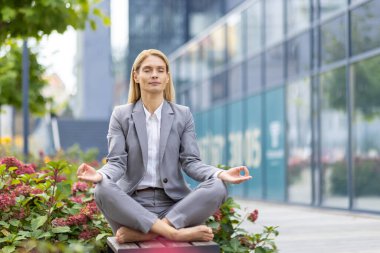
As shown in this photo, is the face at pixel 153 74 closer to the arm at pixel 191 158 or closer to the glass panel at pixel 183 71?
the arm at pixel 191 158

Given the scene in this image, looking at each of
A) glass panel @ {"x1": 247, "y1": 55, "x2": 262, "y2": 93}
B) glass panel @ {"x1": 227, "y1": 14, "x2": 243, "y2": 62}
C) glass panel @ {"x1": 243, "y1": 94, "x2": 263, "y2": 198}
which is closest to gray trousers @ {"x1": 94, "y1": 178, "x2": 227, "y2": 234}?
glass panel @ {"x1": 243, "y1": 94, "x2": 263, "y2": 198}

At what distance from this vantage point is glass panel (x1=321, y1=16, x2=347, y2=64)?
13898 millimetres

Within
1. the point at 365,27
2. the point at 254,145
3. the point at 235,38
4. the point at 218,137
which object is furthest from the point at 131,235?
the point at 218,137

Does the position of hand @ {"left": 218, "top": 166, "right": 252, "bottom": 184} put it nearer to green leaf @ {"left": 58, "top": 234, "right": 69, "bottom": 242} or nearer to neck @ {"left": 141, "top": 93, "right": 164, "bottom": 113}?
neck @ {"left": 141, "top": 93, "right": 164, "bottom": 113}

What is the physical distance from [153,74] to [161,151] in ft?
1.59

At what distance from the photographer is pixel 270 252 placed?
5.24 meters

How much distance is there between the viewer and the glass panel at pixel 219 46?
862 inches

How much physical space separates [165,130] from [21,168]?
1.73m

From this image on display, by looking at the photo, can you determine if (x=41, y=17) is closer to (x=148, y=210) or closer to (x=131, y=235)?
(x=148, y=210)

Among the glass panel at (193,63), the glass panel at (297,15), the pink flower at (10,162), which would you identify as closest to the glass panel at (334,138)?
the glass panel at (297,15)

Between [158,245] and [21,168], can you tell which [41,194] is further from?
[158,245]

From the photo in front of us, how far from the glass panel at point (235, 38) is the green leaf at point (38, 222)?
15694 mm

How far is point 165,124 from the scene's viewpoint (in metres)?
4.54

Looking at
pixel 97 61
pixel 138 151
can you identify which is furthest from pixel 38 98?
pixel 97 61
